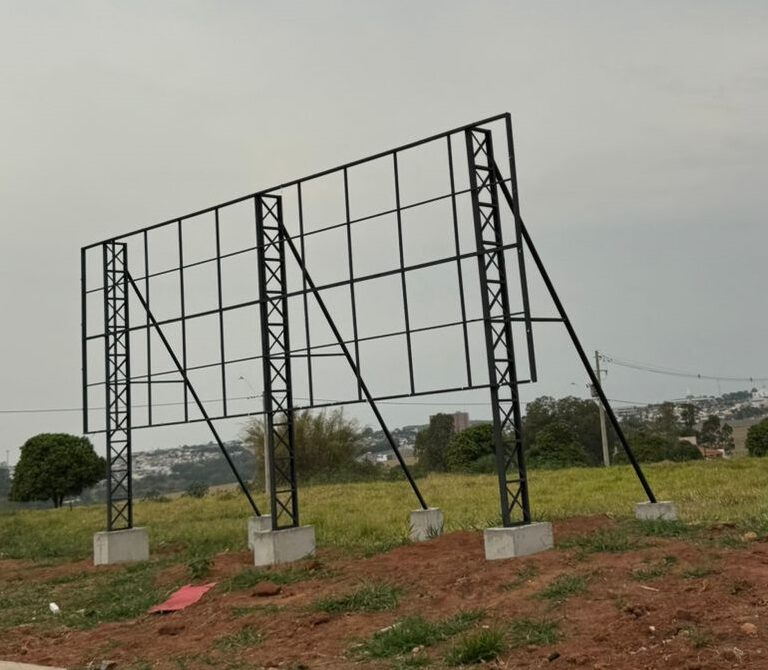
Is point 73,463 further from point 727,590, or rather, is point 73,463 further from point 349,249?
point 727,590

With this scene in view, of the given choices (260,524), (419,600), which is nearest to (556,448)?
(260,524)

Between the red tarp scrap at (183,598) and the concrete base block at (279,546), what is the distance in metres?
1.46

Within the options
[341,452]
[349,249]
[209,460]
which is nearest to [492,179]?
[349,249]

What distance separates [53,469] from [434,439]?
35.5 m

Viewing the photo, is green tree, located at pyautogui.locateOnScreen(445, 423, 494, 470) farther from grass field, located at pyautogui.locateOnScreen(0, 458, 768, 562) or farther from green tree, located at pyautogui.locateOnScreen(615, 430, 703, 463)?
grass field, located at pyautogui.locateOnScreen(0, 458, 768, 562)

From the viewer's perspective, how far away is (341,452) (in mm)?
63469

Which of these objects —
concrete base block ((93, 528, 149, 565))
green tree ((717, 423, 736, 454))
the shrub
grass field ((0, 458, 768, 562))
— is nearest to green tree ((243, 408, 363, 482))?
the shrub

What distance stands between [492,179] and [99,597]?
34.2 ft

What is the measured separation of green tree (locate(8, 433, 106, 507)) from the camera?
59875mm

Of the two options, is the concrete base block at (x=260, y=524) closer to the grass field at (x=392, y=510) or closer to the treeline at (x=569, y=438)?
the grass field at (x=392, y=510)

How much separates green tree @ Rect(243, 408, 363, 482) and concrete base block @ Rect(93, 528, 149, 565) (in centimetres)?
3753

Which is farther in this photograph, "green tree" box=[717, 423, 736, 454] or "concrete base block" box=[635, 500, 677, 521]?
"green tree" box=[717, 423, 736, 454]

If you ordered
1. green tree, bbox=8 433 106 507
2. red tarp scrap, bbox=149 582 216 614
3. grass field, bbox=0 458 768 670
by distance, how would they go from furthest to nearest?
green tree, bbox=8 433 106 507 < red tarp scrap, bbox=149 582 216 614 < grass field, bbox=0 458 768 670

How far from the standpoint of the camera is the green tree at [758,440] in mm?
63875
